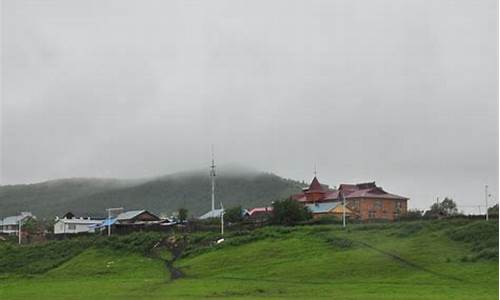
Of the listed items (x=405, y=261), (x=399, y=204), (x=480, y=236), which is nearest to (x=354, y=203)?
(x=399, y=204)

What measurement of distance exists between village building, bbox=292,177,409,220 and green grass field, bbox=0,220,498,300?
3534cm

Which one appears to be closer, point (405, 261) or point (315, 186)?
point (405, 261)

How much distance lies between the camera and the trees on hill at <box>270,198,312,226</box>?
8069cm

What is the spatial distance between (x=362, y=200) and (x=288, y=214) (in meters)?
26.2

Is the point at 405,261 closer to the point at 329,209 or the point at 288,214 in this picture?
the point at 288,214

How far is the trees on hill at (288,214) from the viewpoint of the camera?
80.7 metres

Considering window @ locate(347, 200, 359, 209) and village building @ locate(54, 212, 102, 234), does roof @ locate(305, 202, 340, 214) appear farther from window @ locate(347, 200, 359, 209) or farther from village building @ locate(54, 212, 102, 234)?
village building @ locate(54, 212, 102, 234)

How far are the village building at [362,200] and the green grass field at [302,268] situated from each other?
35341mm

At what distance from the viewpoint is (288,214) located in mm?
81250

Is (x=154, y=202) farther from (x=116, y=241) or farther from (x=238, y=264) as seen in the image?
(x=238, y=264)

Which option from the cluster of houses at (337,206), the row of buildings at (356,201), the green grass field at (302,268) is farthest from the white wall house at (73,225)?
the green grass field at (302,268)

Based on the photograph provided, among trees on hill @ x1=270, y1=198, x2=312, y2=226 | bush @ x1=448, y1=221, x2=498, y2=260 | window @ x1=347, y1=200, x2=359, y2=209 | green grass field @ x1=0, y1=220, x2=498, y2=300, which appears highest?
window @ x1=347, y1=200, x2=359, y2=209

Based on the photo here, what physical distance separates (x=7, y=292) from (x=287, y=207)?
40731 mm

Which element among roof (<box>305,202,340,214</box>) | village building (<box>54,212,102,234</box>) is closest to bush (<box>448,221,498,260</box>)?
roof (<box>305,202,340,214</box>)
